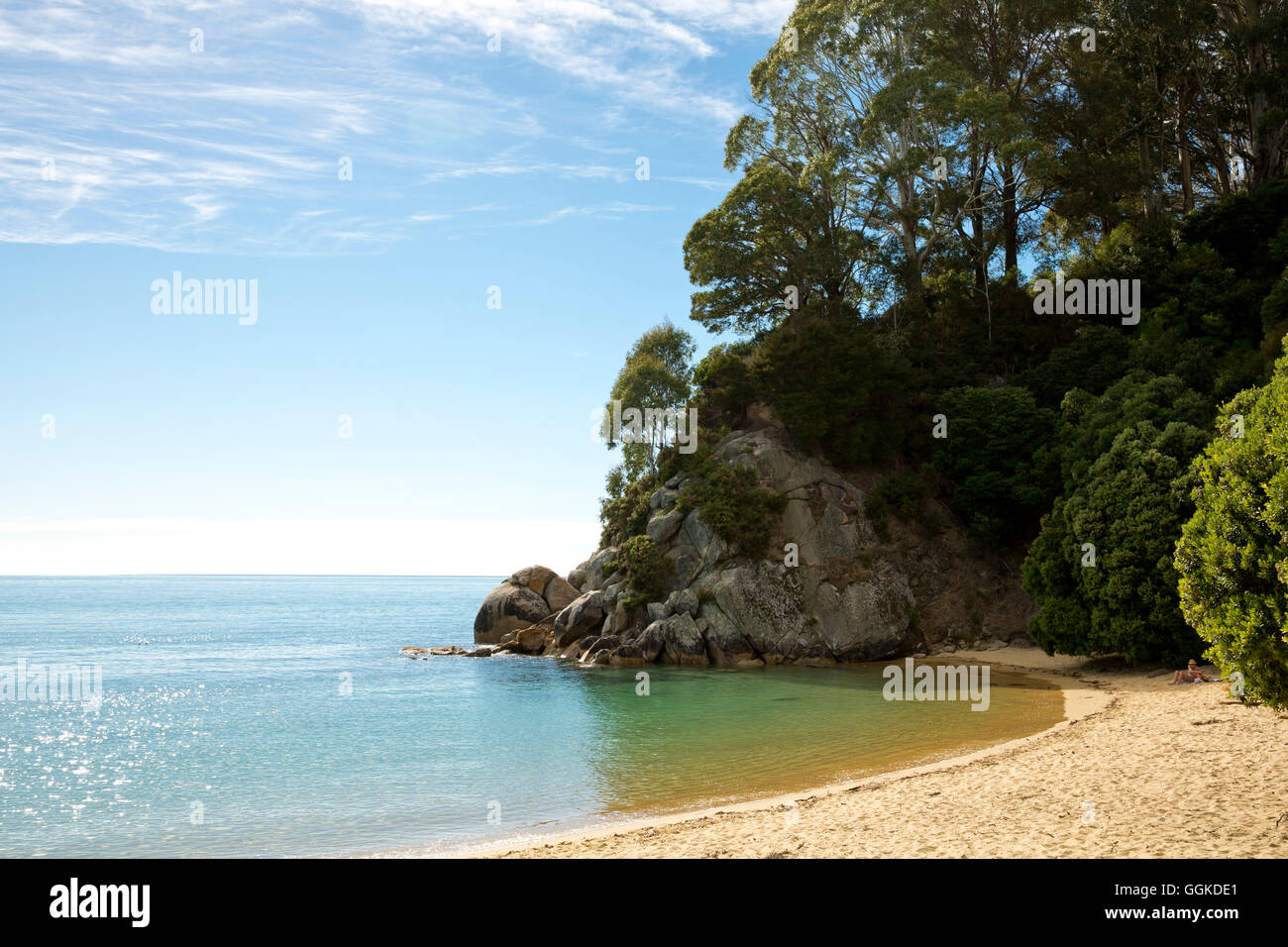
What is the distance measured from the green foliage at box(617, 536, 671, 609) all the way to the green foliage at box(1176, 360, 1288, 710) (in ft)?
88.3

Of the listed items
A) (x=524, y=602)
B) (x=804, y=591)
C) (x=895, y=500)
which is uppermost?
(x=895, y=500)

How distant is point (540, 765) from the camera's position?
1927 centimetres

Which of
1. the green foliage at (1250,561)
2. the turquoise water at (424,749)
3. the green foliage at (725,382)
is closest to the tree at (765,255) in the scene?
the green foliage at (725,382)

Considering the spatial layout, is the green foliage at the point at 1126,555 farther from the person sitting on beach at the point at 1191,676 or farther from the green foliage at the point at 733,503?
the green foliage at the point at 733,503

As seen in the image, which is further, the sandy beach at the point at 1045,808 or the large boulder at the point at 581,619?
the large boulder at the point at 581,619

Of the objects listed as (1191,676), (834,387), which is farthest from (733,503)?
(1191,676)

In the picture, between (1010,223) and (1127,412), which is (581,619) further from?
(1010,223)

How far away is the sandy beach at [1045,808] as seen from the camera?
31.5ft

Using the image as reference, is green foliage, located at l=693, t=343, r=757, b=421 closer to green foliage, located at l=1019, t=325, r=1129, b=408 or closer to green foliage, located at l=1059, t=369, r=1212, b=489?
green foliage, located at l=1019, t=325, r=1129, b=408

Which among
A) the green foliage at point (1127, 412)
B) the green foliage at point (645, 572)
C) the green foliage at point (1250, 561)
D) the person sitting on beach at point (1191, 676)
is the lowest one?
the person sitting on beach at point (1191, 676)

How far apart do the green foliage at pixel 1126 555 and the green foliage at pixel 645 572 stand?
1577 centimetres

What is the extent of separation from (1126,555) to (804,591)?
13.8 metres

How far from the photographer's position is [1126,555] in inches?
1020
